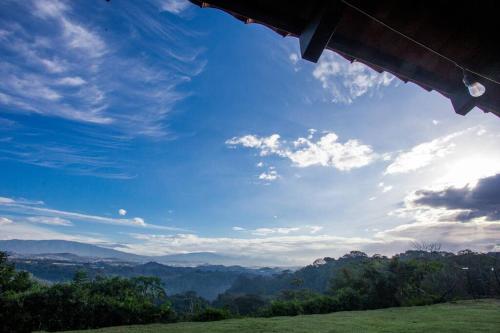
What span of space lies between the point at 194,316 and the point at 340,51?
630 inches

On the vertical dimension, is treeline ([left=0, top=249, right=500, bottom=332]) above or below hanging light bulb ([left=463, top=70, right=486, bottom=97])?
below

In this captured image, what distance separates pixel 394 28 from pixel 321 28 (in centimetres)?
48

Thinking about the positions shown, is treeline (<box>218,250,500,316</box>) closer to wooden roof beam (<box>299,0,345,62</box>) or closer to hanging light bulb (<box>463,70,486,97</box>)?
hanging light bulb (<box>463,70,486,97</box>)

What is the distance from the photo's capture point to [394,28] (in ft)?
5.91

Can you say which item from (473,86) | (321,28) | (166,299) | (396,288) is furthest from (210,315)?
(321,28)

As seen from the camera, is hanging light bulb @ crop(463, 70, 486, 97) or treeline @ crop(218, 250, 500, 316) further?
treeline @ crop(218, 250, 500, 316)

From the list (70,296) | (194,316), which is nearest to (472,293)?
(194,316)

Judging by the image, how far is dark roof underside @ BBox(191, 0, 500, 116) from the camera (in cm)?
172

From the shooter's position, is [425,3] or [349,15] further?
[349,15]

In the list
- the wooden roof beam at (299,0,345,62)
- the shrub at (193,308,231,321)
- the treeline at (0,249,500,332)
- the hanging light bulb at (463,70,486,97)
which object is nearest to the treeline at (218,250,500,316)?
the treeline at (0,249,500,332)

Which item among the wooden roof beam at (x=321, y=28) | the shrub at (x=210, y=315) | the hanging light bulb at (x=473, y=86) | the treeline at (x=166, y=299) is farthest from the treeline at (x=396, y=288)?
the wooden roof beam at (x=321, y=28)

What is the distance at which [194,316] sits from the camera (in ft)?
48.9

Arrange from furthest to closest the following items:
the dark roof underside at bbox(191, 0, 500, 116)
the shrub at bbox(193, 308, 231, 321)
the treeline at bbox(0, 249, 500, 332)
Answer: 1. the shrub at bbox(193, 308, 231, 321)
2. the treeline at bbox(0, 249, 500, 332)
3. the dark roof underside at bbox(191, 0, 500, 116)

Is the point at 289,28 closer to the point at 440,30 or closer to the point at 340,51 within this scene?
the point at 340,51
